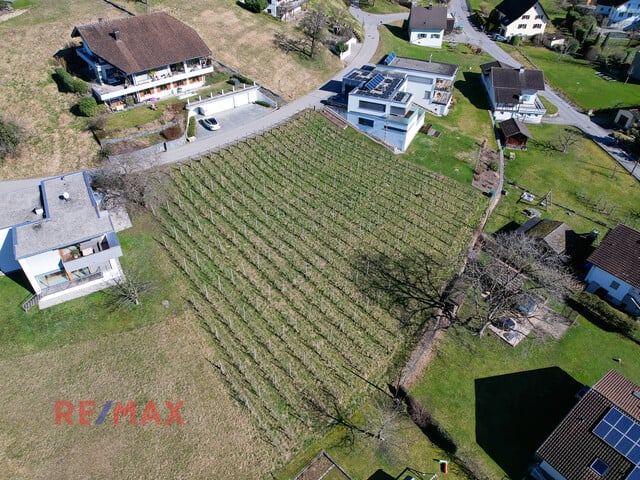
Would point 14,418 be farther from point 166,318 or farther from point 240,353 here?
point 240,353

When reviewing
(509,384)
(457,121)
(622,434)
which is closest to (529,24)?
(457,121)

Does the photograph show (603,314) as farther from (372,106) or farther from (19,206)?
(19,206)

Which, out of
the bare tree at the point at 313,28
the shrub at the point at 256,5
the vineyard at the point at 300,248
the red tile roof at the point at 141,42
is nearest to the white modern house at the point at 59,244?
the vineyard at the point at 300,248

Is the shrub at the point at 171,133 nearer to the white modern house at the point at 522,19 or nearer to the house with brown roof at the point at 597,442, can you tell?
the house with brown roof at the point at 597,442

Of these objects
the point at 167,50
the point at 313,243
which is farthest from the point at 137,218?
the point at 167,50

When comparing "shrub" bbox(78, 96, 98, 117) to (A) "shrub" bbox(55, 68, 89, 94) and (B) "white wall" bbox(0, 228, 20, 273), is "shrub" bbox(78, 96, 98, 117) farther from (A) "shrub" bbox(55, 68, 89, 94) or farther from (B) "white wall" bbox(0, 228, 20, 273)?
(B) "white wall" bbox(0, 228, 20, 273)
